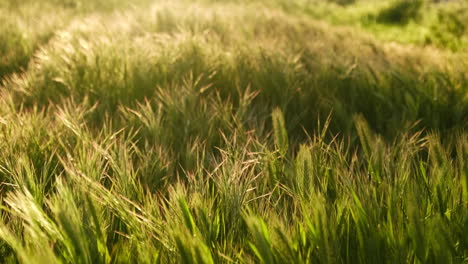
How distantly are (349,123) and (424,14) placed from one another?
4495mm

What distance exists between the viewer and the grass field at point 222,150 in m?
0.64

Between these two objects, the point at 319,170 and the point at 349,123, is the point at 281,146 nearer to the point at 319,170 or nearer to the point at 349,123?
the point at 319,170

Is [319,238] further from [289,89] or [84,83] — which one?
[84,83]

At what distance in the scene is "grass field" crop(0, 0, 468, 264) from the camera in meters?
0.64

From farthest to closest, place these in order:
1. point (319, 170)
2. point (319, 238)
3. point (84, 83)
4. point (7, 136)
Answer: point (84, 83) → point (7, 136) → point (319, 170) → point (319, 238)

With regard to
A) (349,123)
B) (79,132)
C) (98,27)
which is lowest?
(349,123)

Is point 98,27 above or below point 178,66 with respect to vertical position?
above

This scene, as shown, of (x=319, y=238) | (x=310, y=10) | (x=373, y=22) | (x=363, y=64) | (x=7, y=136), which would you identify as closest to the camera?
(x=319, y=238)

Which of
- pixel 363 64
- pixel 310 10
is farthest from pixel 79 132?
pixel 310 10

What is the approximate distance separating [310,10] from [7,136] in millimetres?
6057

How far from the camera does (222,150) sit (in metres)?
0.85

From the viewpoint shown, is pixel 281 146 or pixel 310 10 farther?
pixel 310 10

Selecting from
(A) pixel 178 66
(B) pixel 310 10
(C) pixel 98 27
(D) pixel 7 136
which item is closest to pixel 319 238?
(D) pixel 7 136

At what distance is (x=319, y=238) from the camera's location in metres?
0.62
